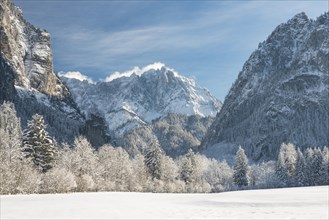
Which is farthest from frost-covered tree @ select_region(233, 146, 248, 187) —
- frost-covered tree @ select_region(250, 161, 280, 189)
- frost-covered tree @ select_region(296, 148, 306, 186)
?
frost-covered tree @ select_region(296, 148, 306, 186)

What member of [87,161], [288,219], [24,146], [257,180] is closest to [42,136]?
[24,146]

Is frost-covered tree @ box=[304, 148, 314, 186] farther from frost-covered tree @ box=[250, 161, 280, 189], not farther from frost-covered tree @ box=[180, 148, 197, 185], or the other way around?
frost-covered tree @ box=[180, 148, 197, 185]

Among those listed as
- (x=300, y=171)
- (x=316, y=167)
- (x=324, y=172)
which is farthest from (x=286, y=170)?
(x=324, y=172)

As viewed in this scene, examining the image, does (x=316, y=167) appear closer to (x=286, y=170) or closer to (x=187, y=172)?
(x=286, y=170)

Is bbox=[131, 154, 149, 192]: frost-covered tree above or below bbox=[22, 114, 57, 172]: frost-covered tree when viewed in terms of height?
below

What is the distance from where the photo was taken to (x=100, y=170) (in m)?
101

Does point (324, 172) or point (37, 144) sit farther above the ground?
point (37, 144)

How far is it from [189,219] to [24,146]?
4759 centimetres

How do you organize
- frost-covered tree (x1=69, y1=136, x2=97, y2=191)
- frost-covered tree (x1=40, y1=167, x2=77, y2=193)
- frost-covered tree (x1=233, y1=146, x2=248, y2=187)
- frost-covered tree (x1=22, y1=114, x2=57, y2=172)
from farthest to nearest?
frost-covered tree (x1=233, y1=146, x2=248, y2=187), frost-covered tree (x1=69, y1=136, x2=97, y2=191), frost-covered tree (x1=22, y1=114, x2=57, y2=172), frost-covered tree (x1=40, y1=167, x2=77, y2=193)

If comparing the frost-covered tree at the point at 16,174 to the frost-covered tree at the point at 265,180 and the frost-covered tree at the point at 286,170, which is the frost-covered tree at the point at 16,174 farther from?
the frost-covered tree at the point at 286,170

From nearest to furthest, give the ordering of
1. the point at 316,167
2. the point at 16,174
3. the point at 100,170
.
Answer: the point at 16,174, the point at 100,170, the point at 316,167

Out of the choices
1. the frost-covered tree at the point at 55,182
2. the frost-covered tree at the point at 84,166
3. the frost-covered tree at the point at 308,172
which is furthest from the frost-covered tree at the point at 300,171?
the frost-covered tree at the point at 55,182

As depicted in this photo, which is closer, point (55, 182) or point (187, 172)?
point (55, 182)

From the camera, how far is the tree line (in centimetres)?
6278
